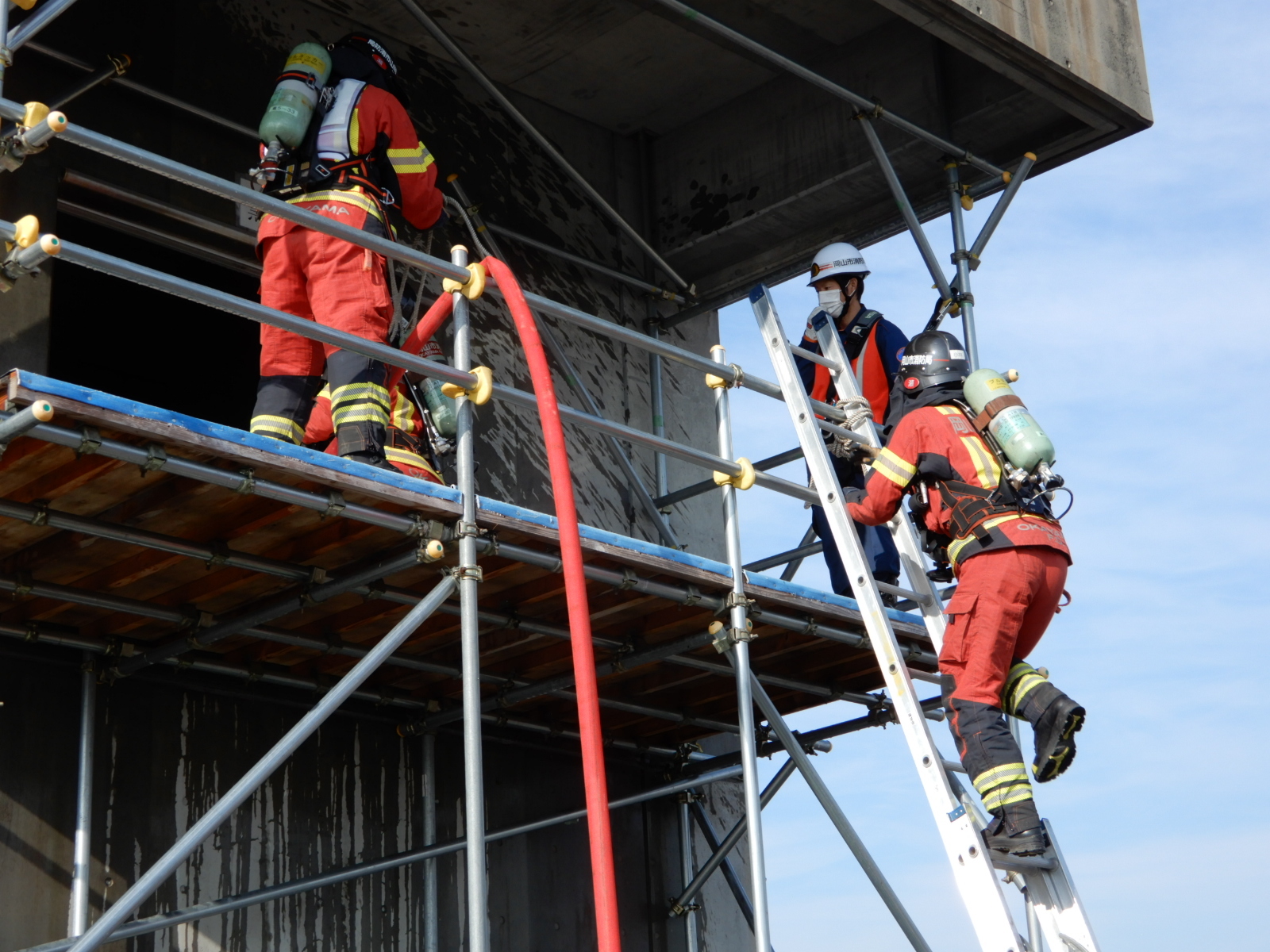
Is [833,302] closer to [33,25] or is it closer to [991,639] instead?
[991,639]

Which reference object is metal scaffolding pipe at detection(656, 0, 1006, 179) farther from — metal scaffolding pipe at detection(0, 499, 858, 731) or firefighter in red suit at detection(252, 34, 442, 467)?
metal scaffolding pipe at detection(0, 499, 858, 731)

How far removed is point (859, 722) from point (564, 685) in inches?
73.0

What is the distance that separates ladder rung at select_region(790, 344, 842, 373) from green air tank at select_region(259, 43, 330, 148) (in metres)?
2.45

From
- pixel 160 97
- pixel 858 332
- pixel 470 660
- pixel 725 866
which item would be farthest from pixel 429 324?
pixel 725 866

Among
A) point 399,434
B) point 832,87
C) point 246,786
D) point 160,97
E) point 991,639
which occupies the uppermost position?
point 832,87

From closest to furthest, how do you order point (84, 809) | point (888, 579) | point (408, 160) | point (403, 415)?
point (84, 809) < point (408, 160) < point (403, 415) < point (888, 579)

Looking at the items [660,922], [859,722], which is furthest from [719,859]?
[859,722]

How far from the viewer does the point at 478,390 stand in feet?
21.0

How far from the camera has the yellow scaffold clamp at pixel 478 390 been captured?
6363 mm

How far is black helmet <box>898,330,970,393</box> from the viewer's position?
24.5 feet

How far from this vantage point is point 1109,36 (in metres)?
10.1

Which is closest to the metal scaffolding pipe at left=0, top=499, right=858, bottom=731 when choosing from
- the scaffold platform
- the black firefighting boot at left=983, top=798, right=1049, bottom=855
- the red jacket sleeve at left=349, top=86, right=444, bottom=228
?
the scaffold platform

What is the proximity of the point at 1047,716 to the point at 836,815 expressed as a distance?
1.48 metres

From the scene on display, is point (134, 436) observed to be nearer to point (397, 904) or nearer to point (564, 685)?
point (564, 685)
